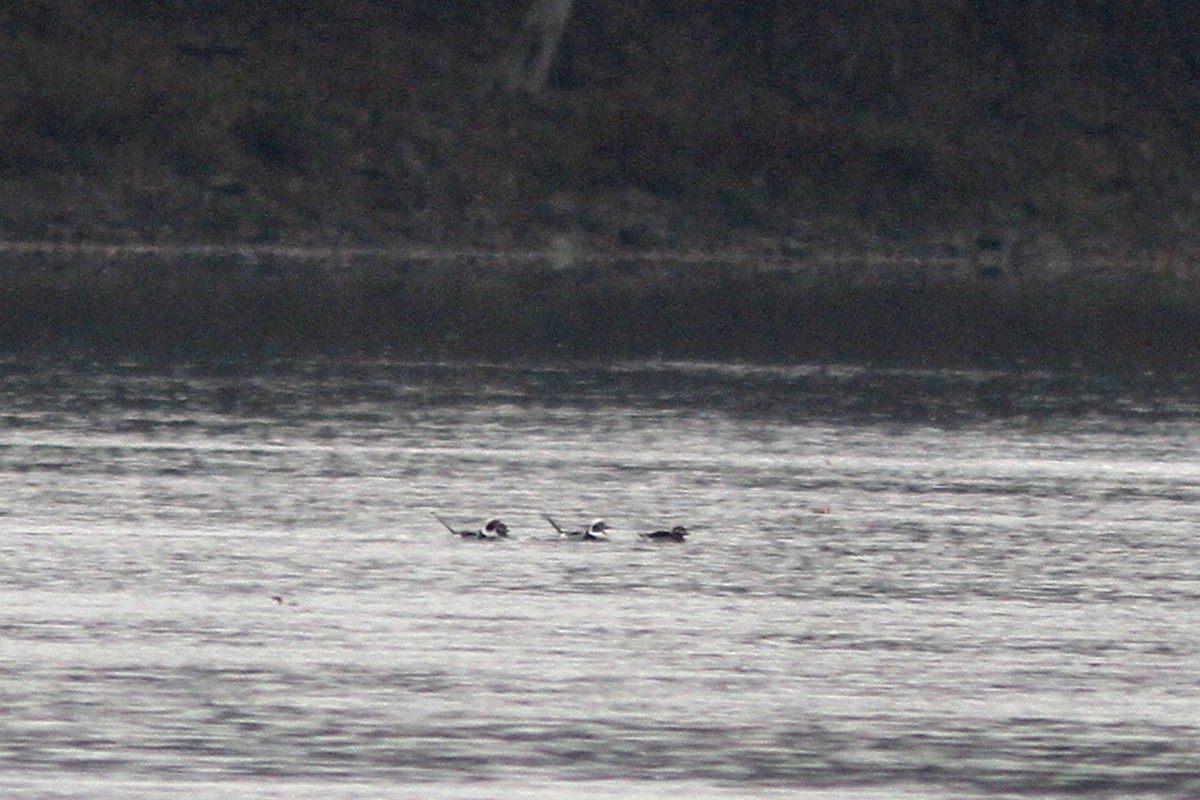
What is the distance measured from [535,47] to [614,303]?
13161 millimetres

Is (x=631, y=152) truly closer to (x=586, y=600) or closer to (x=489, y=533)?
(x=489, y=533)

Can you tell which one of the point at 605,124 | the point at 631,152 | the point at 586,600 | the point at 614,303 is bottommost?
the point at 586,600

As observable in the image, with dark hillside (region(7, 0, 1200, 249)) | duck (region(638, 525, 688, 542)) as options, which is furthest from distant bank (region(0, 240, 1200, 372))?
duck (region(638, 525, 688, 542))

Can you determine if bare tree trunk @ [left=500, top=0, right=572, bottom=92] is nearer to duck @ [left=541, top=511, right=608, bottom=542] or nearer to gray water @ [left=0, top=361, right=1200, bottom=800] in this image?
gray water @ [left=0, top=361, right=1200, bottom=800]

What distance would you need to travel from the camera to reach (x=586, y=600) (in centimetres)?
1212

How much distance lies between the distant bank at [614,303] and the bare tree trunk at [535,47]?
466 centimetres

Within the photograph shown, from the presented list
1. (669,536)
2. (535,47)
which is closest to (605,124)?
(535,47)

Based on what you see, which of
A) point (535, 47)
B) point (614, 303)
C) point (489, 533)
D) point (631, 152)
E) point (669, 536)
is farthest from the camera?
point (535, 47)

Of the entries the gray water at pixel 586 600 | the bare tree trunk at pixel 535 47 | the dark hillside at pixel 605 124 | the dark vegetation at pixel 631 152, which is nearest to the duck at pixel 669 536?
the gray water at pixel 586 600

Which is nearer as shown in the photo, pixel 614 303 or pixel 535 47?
pixel 614 303

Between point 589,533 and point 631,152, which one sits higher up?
point 631,152

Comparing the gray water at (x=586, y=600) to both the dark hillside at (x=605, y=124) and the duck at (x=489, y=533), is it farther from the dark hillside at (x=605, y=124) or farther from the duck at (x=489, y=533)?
the dark hillside at (x=605, y=124)

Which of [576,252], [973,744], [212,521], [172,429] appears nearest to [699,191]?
[576,252]

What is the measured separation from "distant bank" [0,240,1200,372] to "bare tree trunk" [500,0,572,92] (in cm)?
466
